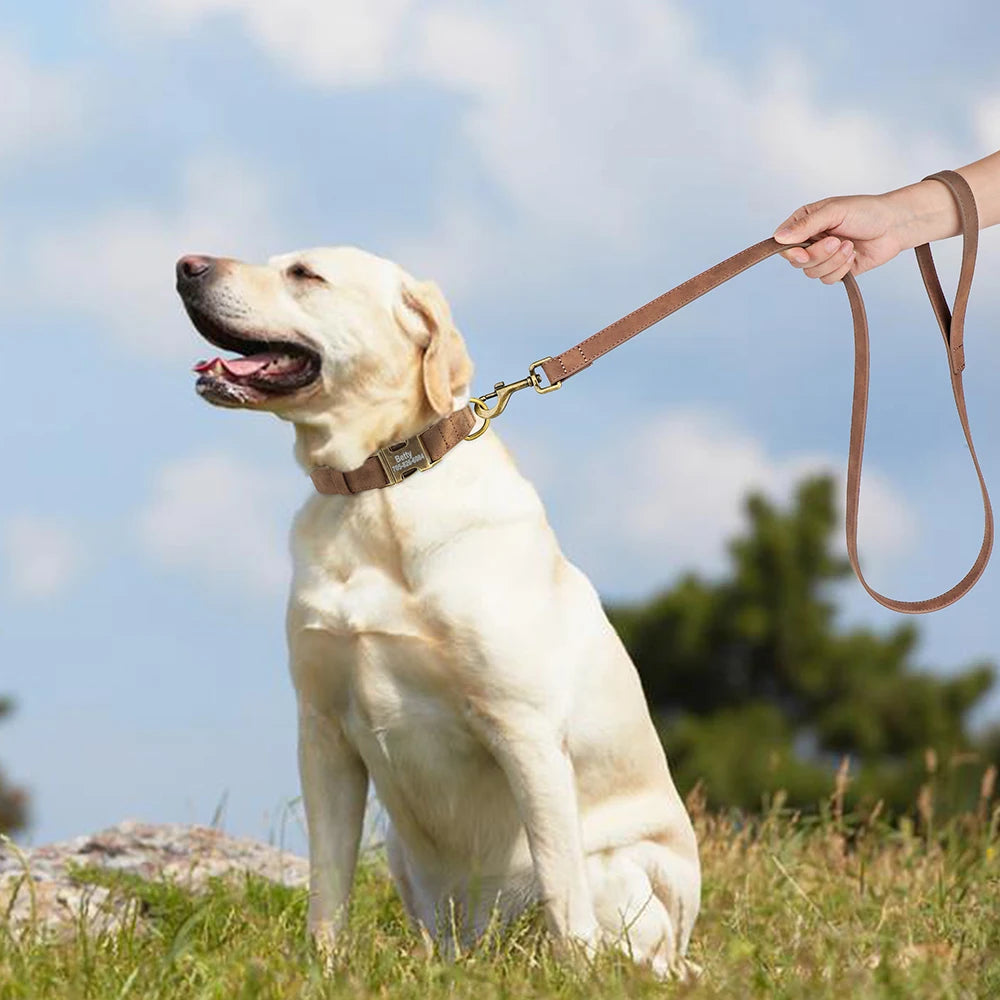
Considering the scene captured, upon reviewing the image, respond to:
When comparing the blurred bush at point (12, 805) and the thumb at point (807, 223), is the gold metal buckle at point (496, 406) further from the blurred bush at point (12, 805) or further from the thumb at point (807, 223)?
the blurred bush at point (12, 805)

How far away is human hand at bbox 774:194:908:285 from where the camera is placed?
4.87 metres

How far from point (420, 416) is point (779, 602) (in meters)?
16.5

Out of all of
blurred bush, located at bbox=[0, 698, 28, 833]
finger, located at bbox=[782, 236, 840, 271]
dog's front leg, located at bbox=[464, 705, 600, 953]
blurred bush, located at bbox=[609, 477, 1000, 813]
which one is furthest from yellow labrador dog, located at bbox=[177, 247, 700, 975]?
blurred bush, located at bbox=[609, 477, 1000, 813]

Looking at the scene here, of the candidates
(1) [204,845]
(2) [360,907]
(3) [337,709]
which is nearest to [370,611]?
(3) [337,709]

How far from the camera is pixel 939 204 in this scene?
516 cm

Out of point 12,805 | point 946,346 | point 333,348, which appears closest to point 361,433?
point 333,348

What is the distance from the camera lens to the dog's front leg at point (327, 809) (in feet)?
14.4

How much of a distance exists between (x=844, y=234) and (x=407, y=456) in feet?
5.55

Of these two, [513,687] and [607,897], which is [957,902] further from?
[513,687]

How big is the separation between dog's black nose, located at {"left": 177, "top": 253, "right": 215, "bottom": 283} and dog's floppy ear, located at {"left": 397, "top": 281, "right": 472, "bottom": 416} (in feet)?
1.73

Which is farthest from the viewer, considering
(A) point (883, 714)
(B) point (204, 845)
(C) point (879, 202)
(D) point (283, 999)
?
(A) point (883, 714)

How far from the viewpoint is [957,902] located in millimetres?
5598

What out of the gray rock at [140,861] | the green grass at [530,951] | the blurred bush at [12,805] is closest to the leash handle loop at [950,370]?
the green grass at [530,951]

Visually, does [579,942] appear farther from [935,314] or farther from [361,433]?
[935,314]
